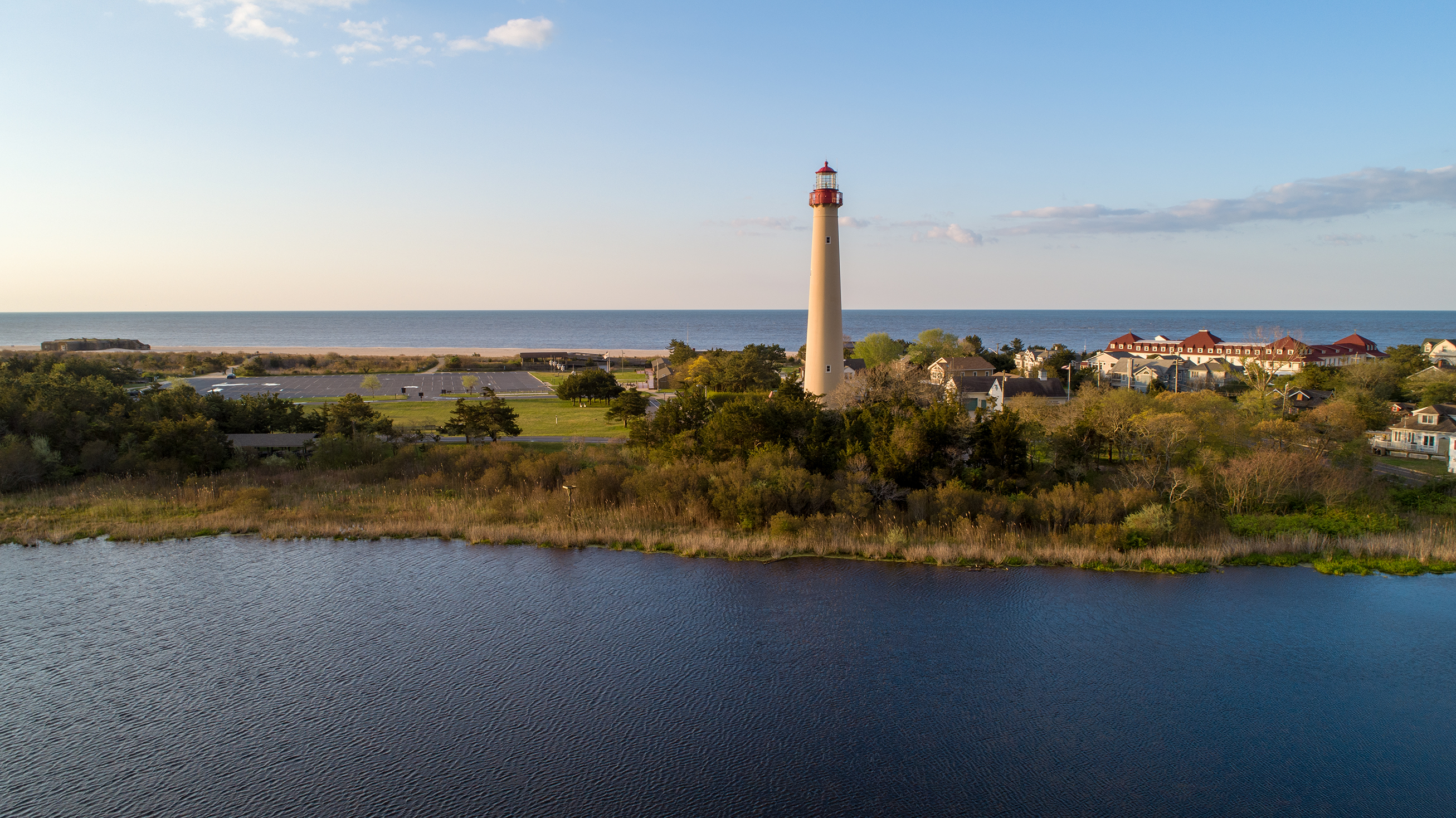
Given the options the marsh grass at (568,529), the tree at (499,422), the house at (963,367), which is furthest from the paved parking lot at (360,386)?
the house at (963,367)

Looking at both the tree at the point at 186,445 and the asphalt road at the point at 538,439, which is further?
the asphalt road at the point at 538,439

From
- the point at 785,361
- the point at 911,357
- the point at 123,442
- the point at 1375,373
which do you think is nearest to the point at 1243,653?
the point at 123,442

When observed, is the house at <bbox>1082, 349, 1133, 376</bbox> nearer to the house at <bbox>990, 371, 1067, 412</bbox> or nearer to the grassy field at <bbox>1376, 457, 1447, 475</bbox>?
the house at <bbox>990, 371, 1067, 412</bbox>

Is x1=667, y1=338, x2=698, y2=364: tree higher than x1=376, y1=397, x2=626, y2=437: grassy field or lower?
higher

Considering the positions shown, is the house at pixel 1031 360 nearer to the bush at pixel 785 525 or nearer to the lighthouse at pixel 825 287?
the lighthouse at pixel 825 287

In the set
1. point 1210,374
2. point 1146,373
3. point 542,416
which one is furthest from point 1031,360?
point 542,416

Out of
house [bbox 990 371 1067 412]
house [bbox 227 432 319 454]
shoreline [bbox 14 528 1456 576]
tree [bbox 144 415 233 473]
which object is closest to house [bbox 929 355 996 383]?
house [bbox 990 371 1067 412]

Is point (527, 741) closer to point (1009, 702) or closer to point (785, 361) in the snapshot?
point (1009, 702)
